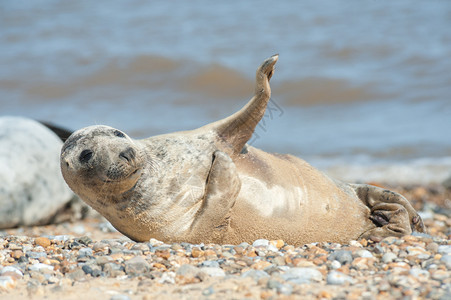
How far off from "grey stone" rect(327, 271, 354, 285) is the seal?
990 mm

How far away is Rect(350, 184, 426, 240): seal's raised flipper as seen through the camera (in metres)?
4.42

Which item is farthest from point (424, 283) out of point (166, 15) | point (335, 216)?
point (166, 15)

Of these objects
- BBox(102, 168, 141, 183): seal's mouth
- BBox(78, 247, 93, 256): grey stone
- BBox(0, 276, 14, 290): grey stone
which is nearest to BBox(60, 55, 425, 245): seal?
BBox(102, 168, 141, 183): seal's mouth

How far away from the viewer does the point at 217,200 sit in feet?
13.1

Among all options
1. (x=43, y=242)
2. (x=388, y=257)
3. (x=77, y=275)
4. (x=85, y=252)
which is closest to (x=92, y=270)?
(x=77, y=275)

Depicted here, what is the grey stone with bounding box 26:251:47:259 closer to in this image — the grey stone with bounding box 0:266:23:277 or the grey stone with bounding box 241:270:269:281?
the grey stone with bounding box 0:266:23:277

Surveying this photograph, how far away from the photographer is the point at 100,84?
14422 millimetres

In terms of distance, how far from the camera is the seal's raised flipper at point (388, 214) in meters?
4.42

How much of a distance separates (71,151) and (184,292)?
1.20 meters

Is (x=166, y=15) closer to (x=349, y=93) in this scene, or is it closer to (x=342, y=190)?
(x=349, y=93)

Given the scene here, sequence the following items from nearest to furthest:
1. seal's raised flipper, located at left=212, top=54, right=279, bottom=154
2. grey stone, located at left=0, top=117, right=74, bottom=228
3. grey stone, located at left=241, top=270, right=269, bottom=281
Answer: grey stone, located at left=241, top=270, right=269, bottom=281
seal's raised flipper, located at left=212, top=54, right=279, bottom=154
grey stone, located at left=0, top=117, right=74, bottom=228

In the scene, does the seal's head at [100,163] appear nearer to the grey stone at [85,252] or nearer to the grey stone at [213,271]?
the grey stone at [85,252]

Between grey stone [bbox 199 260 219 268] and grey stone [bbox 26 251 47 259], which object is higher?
grey stone [bbox 199 260 219 268]

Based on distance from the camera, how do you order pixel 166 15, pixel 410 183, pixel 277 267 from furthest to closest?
1. pixel 166 15
2. pixel 410 183
3. pixel 277 267
